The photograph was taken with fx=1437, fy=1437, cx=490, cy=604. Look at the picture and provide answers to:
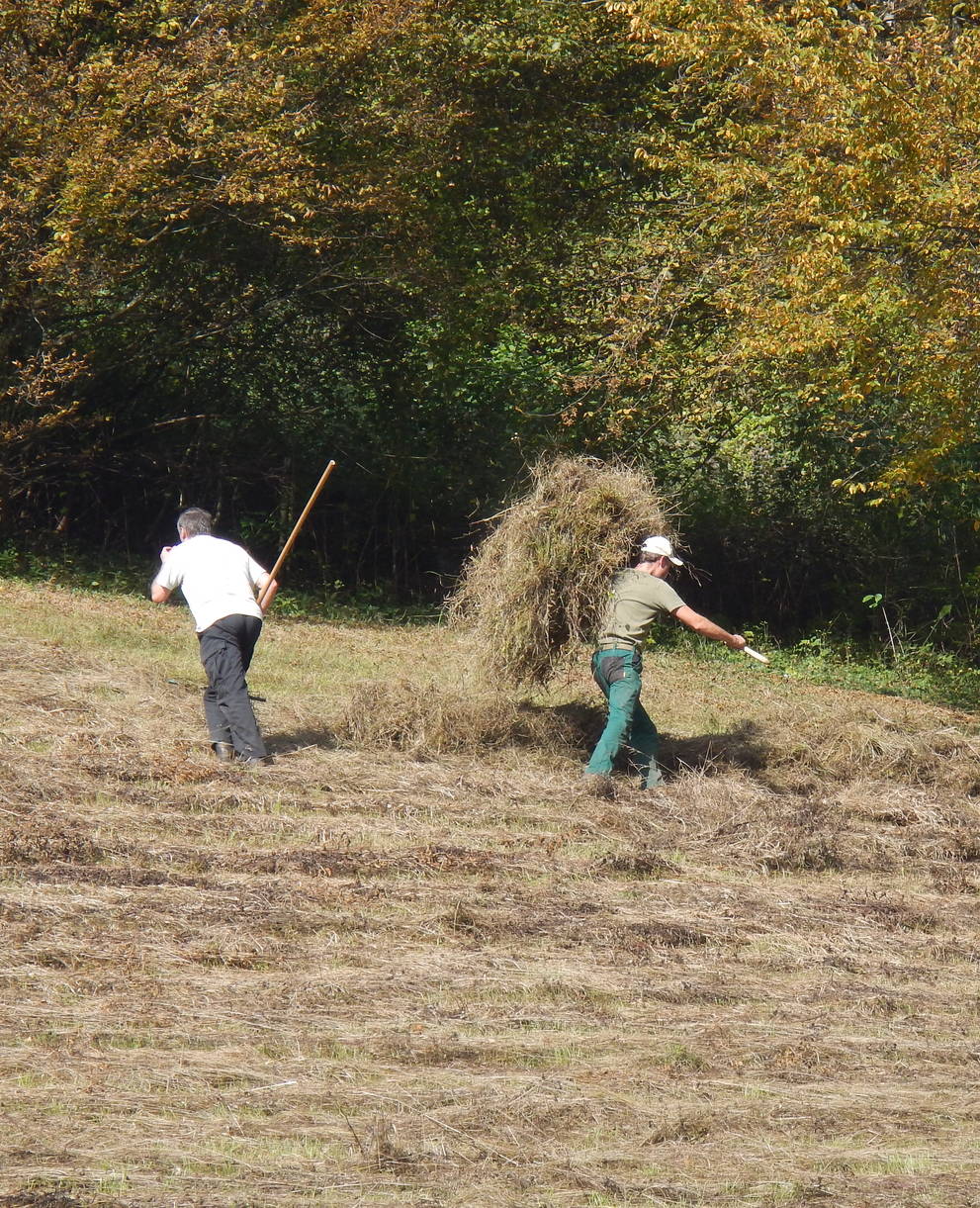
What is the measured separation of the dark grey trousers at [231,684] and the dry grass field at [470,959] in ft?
1.07

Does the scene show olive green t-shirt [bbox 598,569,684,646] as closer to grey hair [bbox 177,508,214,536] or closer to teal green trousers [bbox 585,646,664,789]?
teal green trousers [bbox 585,646,664,789]

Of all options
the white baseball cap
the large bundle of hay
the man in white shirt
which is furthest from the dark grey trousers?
the white baseball cap

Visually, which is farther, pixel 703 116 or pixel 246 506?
pixel 246 506

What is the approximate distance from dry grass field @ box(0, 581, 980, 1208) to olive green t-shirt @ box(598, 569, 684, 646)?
972mm

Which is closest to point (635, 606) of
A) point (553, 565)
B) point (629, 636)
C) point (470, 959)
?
point (629, 636)

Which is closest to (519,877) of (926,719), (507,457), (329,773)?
(329,773)

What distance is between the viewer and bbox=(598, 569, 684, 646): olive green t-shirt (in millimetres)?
9031

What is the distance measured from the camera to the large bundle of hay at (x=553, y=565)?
9156mm

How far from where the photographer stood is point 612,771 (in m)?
9.30

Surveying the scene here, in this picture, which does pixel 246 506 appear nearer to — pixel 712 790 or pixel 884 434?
pixel 884 434

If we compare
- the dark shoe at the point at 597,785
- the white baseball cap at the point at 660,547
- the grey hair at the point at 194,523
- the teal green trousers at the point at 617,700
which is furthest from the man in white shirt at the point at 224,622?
the white baseball cap at the point at 660,547

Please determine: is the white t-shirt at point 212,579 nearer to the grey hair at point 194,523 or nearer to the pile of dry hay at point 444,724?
the grey hair at point 194,523

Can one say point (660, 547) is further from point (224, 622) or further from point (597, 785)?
point (224, 622)

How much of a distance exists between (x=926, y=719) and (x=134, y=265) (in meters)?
9.65
